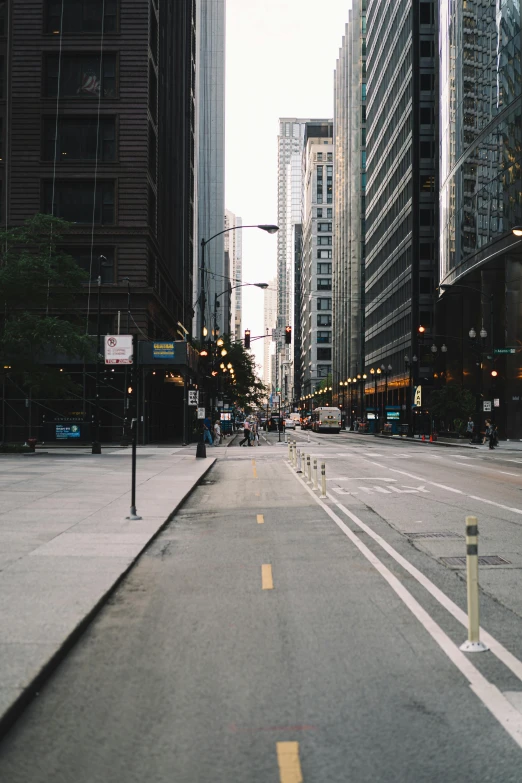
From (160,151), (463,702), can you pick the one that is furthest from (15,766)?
(160,151)

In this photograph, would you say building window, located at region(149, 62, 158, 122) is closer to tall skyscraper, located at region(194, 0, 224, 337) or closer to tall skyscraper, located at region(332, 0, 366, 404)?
tall skyscraper, located at region(332, 0, 366, 404)

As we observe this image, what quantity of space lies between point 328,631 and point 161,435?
62418 millimetres

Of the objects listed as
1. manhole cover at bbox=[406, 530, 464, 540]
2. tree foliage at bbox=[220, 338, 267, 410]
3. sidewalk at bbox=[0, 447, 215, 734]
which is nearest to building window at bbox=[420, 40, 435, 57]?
tree foliage at bbox=[220, 338, 267, 410]

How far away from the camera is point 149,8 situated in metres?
54.3

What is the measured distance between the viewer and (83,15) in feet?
178

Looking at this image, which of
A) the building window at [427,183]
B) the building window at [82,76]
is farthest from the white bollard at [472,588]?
the building window at [427,183]

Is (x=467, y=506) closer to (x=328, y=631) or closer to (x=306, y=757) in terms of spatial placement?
(x=328, y=631)

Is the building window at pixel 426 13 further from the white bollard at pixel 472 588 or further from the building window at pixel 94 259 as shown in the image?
the white bollard at pixel 472 588

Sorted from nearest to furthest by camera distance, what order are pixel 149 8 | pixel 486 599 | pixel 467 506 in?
pixel 486 599 < pixel 467 506 < pixel 149 8

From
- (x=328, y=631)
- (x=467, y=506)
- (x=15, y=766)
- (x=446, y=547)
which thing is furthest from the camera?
(x=467, y=506)

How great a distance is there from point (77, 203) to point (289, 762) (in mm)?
52521

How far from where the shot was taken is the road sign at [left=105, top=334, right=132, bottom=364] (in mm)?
15479

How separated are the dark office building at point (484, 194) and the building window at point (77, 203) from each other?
25063 mm

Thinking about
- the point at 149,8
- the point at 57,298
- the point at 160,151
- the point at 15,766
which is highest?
the point at 149,8
